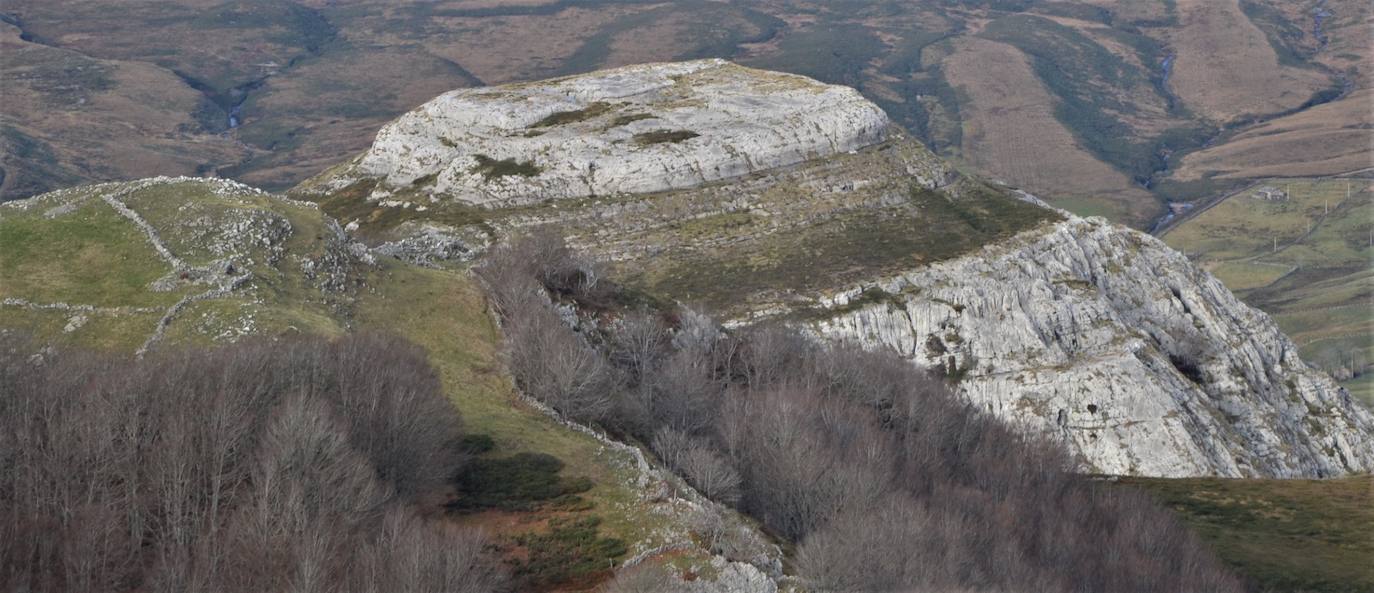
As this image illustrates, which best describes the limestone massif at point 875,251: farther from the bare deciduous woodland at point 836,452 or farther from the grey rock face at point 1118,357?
the bare deciduous woodland at point 836,452

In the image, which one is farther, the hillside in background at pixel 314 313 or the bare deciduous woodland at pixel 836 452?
the bare deciduous woodland at pixel 836 452

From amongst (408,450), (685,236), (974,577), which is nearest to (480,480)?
(408,450)

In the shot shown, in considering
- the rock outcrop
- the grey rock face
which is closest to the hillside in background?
the grey rock face

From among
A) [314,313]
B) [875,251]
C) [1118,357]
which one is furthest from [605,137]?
[314,313]

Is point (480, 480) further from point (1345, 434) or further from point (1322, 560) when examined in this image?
point (1345, 434)

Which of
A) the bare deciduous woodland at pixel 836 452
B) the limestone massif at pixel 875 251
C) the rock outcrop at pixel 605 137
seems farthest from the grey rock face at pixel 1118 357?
the rock outcrop at pixel 605 137

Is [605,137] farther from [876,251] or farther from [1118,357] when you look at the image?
[1118,357]
